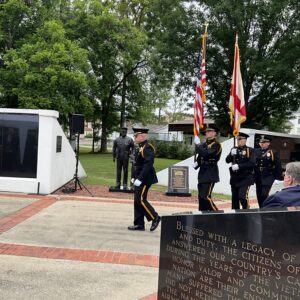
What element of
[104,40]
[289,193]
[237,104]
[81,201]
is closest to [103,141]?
Answer: [104,40]

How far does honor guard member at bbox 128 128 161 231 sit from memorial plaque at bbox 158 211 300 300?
376cm

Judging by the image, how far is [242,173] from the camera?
8531 millimetres

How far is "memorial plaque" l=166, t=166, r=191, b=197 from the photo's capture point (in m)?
13.3

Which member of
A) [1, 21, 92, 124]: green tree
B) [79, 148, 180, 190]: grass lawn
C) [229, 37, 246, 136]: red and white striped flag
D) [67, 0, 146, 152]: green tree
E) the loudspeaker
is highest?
[67, 0, 146, 152]: green tree

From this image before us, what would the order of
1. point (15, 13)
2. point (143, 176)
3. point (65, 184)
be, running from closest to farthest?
1. point (143, 176)
2. point (65, 184)
3. point (15, 13)

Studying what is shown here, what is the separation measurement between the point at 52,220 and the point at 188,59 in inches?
746

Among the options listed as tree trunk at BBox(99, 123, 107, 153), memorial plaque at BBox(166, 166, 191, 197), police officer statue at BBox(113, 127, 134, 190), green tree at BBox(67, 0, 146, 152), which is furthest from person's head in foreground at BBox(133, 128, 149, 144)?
tree trunk at BBox(99, 123, 107, 153)

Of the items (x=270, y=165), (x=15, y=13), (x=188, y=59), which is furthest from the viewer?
(x=15, y=13)

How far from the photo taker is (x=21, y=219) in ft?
27.0

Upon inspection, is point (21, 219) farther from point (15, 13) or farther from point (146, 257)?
point (15, 13)

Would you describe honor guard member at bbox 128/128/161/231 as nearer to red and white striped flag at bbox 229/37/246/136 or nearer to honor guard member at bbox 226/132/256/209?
honor guard member at bbox 226/132/256/209

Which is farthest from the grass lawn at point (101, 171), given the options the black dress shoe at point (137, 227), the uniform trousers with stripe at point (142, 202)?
the uniform trousers with stripe at point (142, 202)

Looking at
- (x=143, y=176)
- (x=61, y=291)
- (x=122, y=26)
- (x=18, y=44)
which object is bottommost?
(x=61, y=291)

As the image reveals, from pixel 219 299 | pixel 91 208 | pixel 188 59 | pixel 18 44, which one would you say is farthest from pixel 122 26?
pixel 219 299
